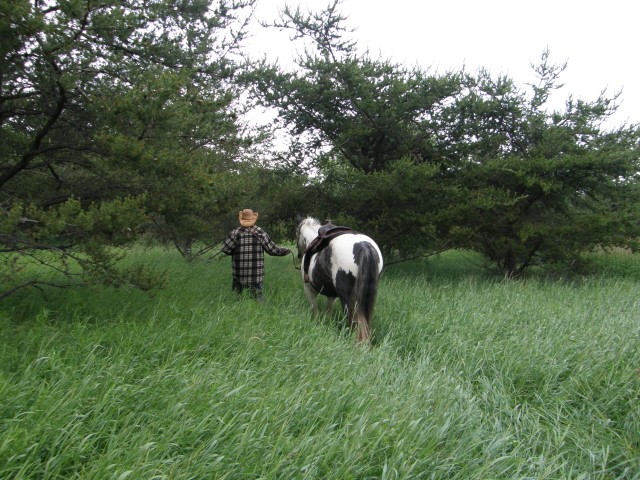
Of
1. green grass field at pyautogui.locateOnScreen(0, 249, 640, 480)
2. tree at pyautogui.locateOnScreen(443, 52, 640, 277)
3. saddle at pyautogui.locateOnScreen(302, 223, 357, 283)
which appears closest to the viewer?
green grass field at pyautogui.locateOnScreen(0, 249, 640, 480)

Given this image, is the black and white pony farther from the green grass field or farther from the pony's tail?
the green grass field

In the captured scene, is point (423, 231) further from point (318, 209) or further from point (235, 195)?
point (235, 195)

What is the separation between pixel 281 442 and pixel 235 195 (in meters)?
3.71

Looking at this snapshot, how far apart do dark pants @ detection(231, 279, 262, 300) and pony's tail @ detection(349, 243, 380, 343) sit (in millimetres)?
1438

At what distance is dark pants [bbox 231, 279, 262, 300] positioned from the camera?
5176 millimetres

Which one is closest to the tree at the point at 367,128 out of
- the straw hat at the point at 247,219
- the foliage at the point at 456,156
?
the foliage at the point at 456,156

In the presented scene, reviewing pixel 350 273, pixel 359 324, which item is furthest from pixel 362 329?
pixel 350 273

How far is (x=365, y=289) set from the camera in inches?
163

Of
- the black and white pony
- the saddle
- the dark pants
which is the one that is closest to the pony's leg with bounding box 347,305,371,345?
the black and white pony

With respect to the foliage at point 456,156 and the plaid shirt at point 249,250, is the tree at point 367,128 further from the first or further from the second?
the plaid shirt at point 249,250

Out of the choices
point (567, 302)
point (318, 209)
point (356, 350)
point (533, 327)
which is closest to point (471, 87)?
point (318, 209)

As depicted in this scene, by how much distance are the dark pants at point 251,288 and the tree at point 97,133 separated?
3.18 ft

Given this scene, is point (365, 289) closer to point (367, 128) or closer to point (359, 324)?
point (359, 324)

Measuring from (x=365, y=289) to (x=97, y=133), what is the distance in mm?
2828
